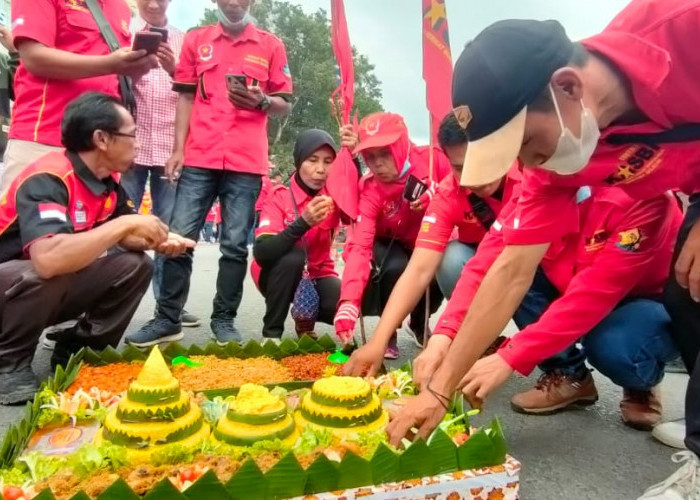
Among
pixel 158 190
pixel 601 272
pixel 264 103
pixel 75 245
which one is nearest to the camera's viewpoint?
pixel 601 272

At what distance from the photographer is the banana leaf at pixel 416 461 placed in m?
1.30

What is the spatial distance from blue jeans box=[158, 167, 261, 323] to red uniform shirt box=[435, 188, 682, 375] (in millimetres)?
1397

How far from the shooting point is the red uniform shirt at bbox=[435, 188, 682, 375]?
1.85 meters

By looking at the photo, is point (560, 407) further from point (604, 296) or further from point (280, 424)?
point (280, 424)

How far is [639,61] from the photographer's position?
1.33 metres

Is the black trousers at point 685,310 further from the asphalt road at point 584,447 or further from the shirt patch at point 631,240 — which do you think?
the asphalt road at point 584,447

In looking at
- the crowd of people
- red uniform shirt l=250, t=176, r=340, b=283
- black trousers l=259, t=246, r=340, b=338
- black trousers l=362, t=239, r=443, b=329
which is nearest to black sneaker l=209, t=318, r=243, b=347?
the crowd of people

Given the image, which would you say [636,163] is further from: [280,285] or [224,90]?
[224,90]


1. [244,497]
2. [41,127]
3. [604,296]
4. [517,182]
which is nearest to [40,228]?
[41,127]

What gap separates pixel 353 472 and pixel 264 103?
237cm

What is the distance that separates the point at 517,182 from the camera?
244 centimetres

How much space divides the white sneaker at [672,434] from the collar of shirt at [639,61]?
3.73 ft

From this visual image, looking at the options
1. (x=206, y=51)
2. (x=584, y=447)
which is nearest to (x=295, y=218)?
(x=206, y=51)

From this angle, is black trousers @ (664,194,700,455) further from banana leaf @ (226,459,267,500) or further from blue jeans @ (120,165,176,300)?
blue jeans @ (120,165,176,300)
